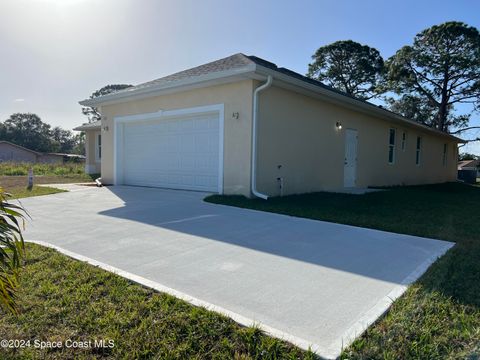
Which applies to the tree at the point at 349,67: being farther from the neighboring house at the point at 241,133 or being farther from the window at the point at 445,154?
the neighboring house at the point at 241,133

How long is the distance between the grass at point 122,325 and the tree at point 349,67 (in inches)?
1193

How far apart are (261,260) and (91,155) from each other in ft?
65.2

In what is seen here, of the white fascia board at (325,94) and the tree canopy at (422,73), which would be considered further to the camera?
the tree canopy at (422,73)

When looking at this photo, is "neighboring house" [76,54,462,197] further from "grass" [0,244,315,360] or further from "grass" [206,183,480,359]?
"grass" [0,244,315,360]

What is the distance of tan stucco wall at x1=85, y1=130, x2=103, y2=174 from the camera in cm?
2091

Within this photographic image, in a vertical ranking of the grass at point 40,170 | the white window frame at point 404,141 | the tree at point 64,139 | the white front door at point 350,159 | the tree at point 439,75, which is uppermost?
the tree at point 439,75

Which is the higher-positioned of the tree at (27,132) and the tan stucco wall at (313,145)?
the tree at (27,132)

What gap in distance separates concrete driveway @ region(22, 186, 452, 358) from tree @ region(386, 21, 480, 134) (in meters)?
25.5

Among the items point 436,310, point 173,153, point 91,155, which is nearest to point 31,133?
point 91,155

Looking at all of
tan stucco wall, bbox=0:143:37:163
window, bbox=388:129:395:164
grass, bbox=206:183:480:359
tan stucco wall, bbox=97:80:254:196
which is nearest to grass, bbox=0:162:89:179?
tan stucco wall, bbox=97:80:254:196

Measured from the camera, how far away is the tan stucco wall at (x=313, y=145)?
8867 mm

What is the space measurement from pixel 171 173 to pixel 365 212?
5.95 meters

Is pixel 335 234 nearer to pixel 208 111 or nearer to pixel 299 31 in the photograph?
pixel 208 111

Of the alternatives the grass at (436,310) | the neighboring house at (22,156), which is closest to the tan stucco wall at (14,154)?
the neighboring house at (22,156)
